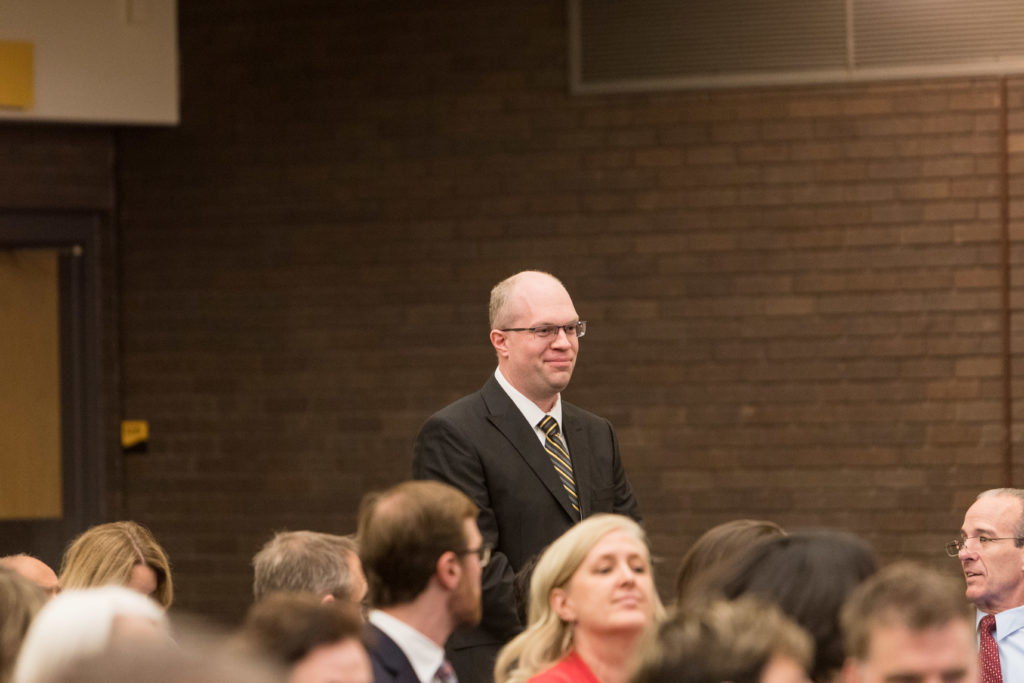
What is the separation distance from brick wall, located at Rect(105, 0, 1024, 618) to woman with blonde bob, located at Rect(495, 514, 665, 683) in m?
3.32

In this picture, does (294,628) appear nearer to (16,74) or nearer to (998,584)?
(998,584)

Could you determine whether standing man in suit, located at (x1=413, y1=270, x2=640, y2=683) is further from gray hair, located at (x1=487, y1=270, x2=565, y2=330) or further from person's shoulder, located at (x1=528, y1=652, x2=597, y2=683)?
person's shoulder, located at (x1=528, y1=652, x2=597, y2=683)

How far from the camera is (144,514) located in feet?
21.5

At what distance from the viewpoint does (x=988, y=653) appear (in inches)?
143

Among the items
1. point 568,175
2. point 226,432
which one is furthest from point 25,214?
point 568,175

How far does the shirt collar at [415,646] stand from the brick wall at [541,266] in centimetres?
363

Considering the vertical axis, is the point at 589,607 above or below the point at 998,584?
above

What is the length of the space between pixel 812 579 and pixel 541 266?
3.95 meters

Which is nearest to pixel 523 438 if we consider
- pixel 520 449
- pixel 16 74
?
pixel 520 449

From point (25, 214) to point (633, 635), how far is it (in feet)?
15.1

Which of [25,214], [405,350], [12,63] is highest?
[12,63]

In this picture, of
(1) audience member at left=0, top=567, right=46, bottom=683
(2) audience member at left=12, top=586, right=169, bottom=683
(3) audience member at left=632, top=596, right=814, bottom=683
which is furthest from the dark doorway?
(3) audience member at left=632, top=596, right=814, bottom=683

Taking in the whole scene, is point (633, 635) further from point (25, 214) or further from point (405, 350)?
point (25, 214)

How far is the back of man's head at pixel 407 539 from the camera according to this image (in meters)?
2.52
